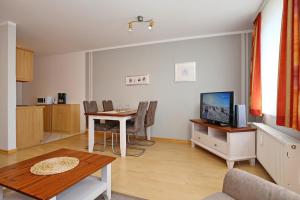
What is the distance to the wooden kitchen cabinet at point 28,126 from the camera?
3.39 m

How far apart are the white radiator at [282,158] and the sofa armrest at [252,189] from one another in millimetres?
733

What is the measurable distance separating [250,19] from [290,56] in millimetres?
1824

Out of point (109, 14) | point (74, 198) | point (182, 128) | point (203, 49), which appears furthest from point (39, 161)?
point (203, 49)

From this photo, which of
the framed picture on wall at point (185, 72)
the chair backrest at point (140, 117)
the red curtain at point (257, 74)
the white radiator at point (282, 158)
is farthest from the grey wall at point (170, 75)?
the white radiator at point (282, 158)

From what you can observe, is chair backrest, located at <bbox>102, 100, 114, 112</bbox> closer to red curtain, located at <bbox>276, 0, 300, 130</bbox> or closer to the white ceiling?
the white ceiling

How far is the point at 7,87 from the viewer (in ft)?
10.1

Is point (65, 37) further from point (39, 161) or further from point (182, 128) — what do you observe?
point (182, 128)

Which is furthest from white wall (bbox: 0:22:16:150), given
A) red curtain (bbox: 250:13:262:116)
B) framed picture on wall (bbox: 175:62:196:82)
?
red curtain (bbox: 250:13:262:116)

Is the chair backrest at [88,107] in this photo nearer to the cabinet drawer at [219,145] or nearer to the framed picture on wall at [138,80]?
the framed picture on wall at [138,80]

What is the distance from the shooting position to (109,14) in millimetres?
2721

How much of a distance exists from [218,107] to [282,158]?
1300mm

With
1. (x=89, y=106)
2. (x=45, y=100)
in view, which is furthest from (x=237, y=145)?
(x=45, y=100)

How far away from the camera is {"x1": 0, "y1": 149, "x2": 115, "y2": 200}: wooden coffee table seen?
1.13m

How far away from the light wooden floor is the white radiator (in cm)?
40
